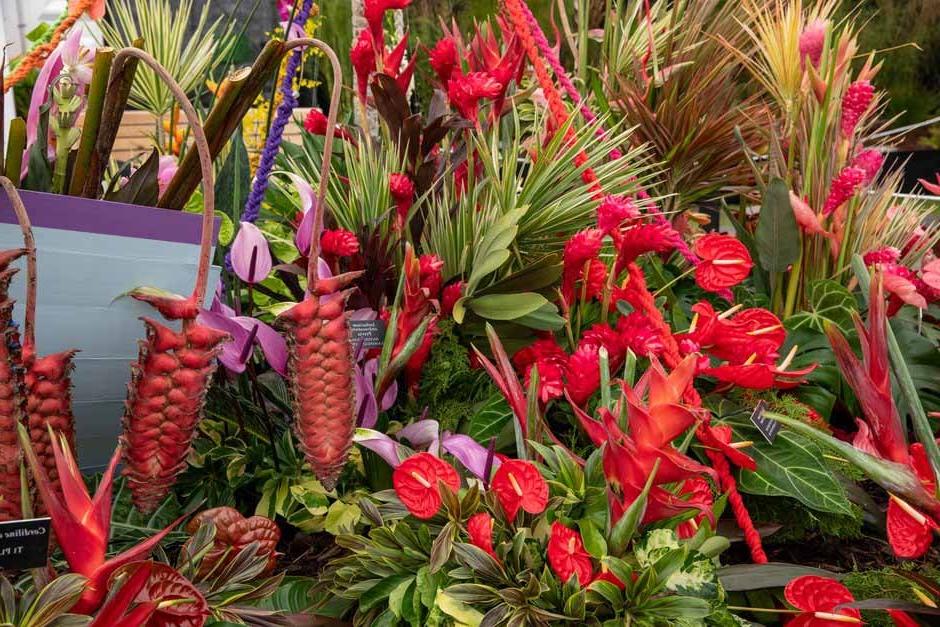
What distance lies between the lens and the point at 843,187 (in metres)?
1.05

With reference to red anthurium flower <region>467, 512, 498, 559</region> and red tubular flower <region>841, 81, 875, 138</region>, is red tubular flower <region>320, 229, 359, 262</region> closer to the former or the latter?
red anthurium flower <region>467, 512, 498, 559</region>

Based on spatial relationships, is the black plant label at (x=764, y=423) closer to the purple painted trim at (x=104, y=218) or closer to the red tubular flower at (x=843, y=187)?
the red tubular flower at (x=843, y=187)

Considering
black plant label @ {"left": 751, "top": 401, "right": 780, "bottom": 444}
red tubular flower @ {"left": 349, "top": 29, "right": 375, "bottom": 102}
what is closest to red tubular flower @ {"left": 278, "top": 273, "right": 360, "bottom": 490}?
black plant label @ {"left": 751, "top": 401, "right": 780, "bottom": 444}

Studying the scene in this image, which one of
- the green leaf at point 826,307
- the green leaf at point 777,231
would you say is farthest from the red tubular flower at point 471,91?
the green leaf at point 826,307

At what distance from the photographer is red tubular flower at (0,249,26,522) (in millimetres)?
600

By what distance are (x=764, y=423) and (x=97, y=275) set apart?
66 centimetres

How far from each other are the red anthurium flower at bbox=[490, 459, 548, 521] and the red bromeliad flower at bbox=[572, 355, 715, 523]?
2.3 inches

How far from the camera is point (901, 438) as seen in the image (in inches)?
30.1

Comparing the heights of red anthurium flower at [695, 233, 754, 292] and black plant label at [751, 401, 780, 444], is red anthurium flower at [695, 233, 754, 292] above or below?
above

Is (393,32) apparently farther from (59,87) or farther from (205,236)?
(205,236)

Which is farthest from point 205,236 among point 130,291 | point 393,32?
point 393,32

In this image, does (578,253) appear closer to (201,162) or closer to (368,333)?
(368,333)

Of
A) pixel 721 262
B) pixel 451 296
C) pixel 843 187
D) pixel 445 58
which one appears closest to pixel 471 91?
pixel 445 58

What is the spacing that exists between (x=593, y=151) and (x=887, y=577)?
60cm
